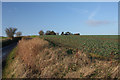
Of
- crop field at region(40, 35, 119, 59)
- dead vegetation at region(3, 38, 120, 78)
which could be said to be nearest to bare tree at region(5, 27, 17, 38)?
crop field at region(40, 35, 119, 59)

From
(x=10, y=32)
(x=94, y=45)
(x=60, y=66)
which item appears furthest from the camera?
(x=10, y=32)

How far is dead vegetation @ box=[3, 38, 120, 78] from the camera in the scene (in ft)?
38.5

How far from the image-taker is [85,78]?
37.0 ft

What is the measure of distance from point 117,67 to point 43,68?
6.88 metres

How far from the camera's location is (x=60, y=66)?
13.7 m

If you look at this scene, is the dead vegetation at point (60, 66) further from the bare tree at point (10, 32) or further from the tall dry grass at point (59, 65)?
the bare tree at point (10, 32)

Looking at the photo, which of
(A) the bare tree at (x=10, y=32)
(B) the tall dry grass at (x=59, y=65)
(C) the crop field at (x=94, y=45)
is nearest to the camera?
(B) the tall dry grass at (x=59, y=65)

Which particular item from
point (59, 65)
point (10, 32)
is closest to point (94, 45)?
point (59, 65)

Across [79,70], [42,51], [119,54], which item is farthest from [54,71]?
[119,54]

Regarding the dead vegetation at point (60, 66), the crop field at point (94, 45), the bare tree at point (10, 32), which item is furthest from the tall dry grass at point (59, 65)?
the bare tree at point (10, 32)

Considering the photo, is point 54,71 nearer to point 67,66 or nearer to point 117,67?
point 67,66

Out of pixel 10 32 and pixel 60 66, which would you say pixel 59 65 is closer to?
pixel 60 66

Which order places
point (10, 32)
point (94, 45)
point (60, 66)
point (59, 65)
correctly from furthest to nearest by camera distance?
point (10, 32) → point (94, 45) → point (59, 65) → point (60, 66)

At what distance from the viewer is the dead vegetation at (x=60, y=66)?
38.5 ft
